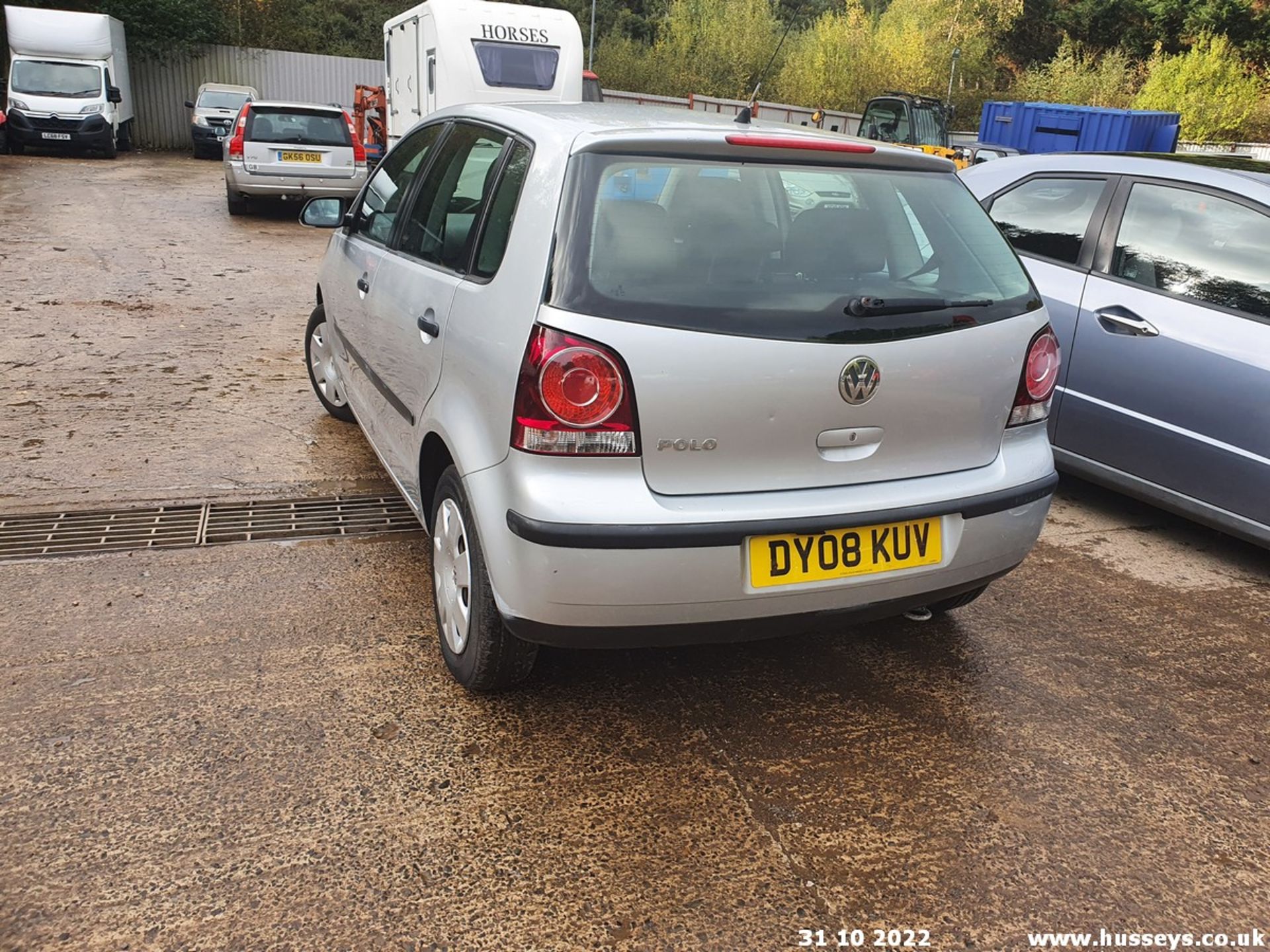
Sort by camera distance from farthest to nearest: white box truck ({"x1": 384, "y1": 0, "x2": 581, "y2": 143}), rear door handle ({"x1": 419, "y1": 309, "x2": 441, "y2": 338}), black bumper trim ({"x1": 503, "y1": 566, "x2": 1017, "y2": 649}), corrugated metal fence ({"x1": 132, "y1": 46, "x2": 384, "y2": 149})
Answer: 1. corrugated metal fence ({"x1": 132, "y1": 46, "x2": 384, "y2": 149})
2. white box truck ({"x1": 384, "y1": 0, "x2": 581, "y2": 143})
3. rear door handle ({"x1": 419, "y1": 309, "x2": 441, "y2": 338})
4. black bumper trim ({"x1": 503, "y1": 566, "x2": 1017, "y2": 649})

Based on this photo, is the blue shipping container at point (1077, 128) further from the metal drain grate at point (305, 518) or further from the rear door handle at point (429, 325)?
the rear door handle at point (429, 325)

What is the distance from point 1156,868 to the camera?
2.33 metres

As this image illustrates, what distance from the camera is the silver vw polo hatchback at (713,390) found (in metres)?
2.34

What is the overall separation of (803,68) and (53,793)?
37.5 meters

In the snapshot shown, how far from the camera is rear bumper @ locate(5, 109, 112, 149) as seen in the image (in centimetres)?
1969

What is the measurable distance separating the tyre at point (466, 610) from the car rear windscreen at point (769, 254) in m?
0.72

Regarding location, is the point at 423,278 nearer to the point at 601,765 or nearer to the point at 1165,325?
the point at 601,765

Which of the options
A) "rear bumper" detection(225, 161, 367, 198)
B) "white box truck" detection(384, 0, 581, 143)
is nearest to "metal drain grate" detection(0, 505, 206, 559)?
"rear bumper" detection(225, 161, 367, 198)

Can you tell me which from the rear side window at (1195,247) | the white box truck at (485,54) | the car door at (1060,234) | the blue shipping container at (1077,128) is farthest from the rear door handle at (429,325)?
the blue shipping container at (1077,128)

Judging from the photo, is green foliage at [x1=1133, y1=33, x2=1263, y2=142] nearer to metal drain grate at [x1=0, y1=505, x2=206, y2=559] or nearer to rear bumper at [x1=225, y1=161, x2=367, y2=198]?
rear bumper at [x1=225, y1=161, x2=367, y2=198]

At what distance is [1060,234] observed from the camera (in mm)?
4805

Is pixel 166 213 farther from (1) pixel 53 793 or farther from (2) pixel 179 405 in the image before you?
(1) pixel 53 793

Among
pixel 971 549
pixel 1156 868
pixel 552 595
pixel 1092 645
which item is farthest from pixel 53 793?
pixel 1092 645

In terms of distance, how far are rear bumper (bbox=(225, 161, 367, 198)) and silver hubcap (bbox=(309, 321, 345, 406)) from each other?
846cm
